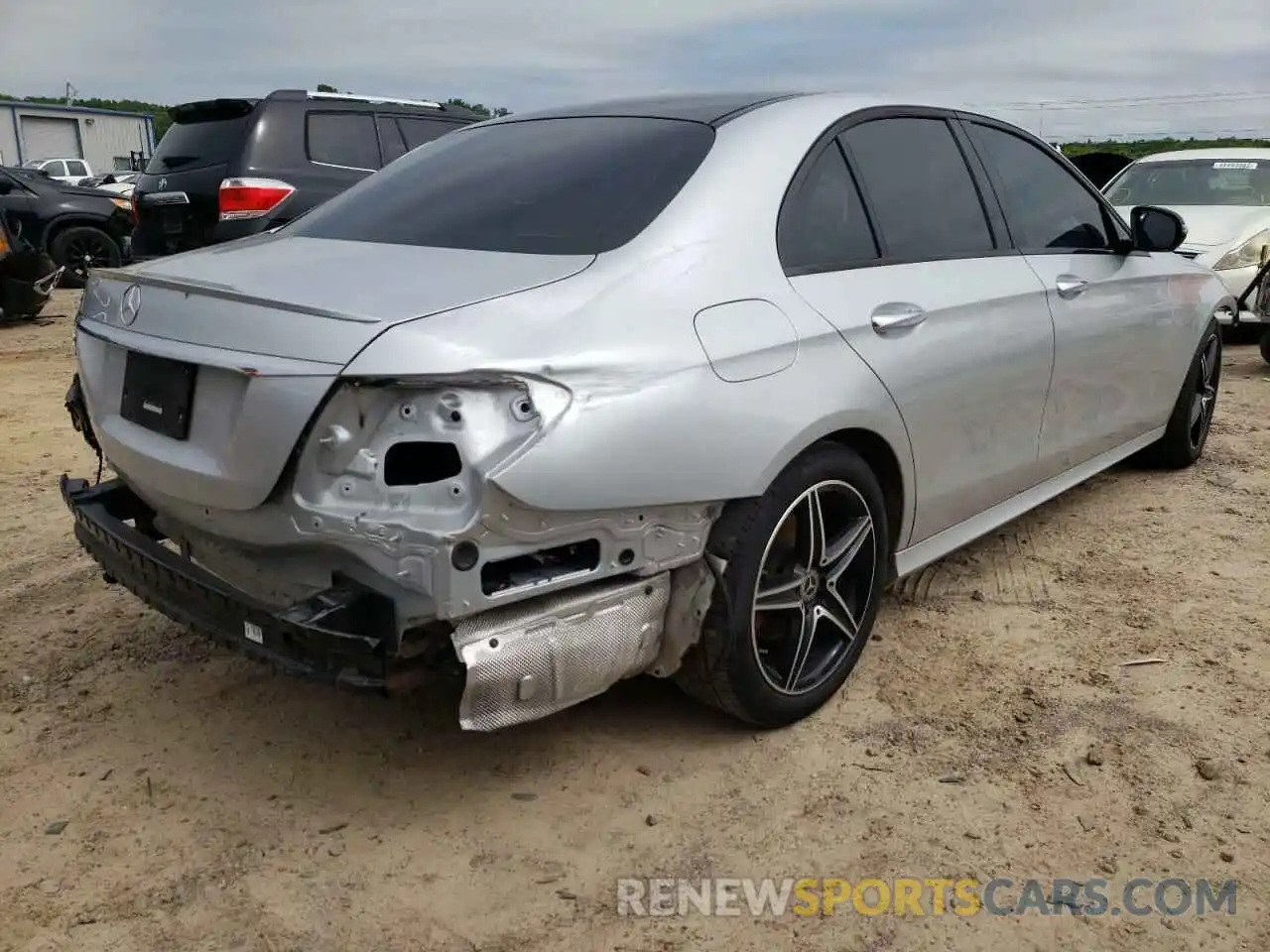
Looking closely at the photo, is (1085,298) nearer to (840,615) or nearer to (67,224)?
(840,615)

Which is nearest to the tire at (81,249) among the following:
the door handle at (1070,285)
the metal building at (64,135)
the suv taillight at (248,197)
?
the suv taillight at (248,197)

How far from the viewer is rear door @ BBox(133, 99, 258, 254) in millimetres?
8148

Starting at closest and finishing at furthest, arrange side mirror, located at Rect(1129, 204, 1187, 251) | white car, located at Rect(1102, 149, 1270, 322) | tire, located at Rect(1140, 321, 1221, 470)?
side mirror, located at Rect(1129, 204, 1187, 251) → tire, located at Rect(1140, 321, 1221, 470) → white car, located at Rect(1102, 149, 1270, 322)

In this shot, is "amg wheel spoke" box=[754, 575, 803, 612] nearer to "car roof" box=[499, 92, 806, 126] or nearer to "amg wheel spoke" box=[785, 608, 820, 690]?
"amg wheel spoke" box=[785, 608, 820, 690]

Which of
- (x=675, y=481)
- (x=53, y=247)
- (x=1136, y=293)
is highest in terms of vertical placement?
(x=1136, y=293)

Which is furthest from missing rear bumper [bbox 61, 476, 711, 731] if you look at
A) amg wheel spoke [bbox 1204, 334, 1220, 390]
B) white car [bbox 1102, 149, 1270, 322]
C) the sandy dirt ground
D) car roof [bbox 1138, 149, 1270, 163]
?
car roof [bbox 1138, 149, 1270, 163]

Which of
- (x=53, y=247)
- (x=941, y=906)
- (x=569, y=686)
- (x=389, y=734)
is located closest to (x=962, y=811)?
(x=941, y=906)

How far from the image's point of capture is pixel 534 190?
291cm

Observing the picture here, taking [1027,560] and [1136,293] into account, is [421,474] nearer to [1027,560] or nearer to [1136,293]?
[1027,560]

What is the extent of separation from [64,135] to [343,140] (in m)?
35.7

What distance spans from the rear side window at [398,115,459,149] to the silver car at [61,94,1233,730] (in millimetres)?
5581

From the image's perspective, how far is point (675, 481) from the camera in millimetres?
2383

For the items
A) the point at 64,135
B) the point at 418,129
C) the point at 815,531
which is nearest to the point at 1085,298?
the point at 815,531

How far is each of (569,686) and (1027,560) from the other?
2.43 meters
